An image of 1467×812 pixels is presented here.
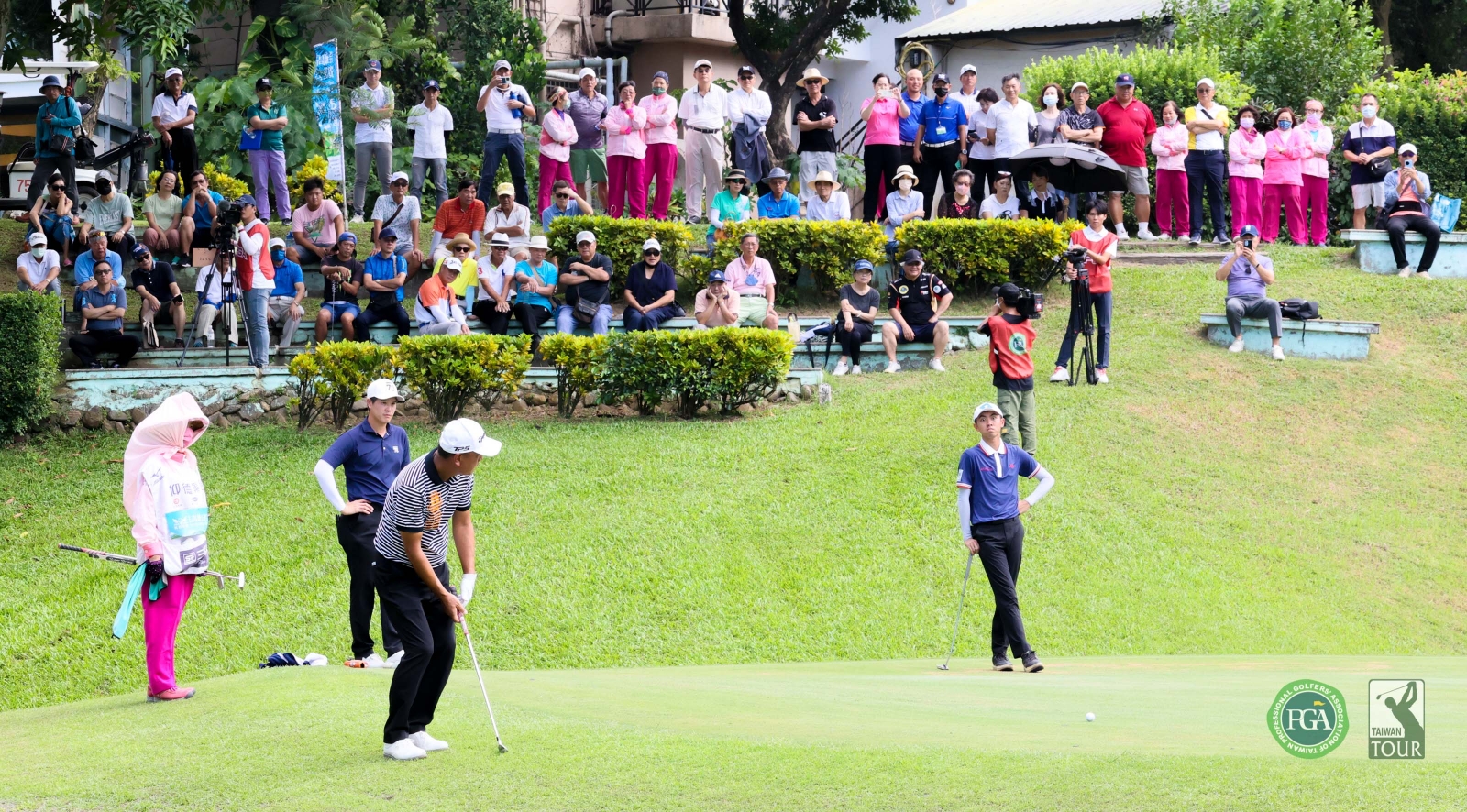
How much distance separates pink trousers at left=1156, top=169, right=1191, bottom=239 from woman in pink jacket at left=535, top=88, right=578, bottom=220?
8.82 metres

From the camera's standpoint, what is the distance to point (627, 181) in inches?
872

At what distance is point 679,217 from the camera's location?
83.0 ft

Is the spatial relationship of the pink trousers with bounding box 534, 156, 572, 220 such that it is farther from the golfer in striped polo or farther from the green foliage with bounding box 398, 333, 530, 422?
the golfer in striped polo

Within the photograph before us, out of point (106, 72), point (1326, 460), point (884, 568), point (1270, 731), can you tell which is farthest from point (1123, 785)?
point (106, 72)

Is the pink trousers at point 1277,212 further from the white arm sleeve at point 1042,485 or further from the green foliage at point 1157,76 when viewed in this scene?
the white arm sleeve at point 1042,485

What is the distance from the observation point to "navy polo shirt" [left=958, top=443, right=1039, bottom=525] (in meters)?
10.7

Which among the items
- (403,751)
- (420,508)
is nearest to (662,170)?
(420,508)

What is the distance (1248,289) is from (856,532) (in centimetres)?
803

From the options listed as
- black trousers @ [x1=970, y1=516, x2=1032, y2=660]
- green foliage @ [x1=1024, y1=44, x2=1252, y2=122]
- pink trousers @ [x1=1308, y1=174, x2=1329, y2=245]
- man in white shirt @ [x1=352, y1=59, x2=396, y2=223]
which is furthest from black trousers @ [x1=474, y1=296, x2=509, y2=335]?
pink trousers @ [x1=1308, y1=174, x2=1329, y2=245]

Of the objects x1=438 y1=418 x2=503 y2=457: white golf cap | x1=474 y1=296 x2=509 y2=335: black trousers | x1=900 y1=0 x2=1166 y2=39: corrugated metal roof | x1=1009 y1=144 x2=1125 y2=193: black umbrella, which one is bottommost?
x1=438 y1=418 x2=503 y2=457: white golf cap

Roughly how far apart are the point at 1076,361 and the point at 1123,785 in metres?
12.5

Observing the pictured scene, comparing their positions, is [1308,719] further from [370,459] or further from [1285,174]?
[1285,174]

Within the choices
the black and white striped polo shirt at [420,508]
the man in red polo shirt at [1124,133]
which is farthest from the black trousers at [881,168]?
the black and white striped polo shirt at [420,508]

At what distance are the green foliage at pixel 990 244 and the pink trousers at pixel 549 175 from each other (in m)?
5.06
